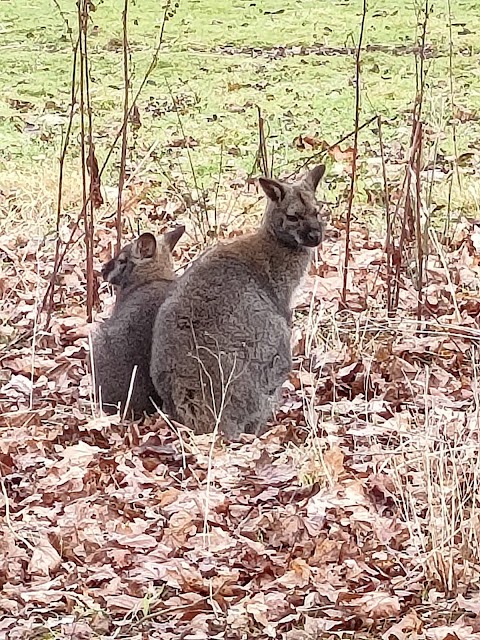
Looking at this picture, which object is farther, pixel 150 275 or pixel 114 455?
pixel 150 275

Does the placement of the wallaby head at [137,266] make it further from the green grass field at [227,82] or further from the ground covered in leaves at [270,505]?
the green grass field at [227,82]

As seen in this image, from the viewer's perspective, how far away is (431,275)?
305 inches

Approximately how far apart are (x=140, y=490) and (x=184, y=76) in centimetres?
913

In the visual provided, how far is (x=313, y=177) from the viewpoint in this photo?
260 inches

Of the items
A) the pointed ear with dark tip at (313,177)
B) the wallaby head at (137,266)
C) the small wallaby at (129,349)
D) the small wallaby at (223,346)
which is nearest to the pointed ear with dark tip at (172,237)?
the wallaby head at (137,266)

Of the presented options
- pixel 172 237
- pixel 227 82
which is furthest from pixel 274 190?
pixel 227 82

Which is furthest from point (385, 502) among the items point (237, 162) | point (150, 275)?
point (237, 162)

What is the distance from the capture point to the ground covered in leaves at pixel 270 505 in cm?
414

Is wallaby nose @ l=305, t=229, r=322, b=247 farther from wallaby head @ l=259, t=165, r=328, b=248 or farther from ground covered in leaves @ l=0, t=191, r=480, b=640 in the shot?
ground covered in leaves @ l=0, t=191, r=480, b=640

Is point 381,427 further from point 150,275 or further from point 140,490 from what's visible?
point 150,275

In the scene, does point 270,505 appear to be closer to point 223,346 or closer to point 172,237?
point 223,346

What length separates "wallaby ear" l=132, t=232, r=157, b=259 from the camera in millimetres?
6445

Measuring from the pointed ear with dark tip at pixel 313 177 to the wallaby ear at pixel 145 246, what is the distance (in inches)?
34.2

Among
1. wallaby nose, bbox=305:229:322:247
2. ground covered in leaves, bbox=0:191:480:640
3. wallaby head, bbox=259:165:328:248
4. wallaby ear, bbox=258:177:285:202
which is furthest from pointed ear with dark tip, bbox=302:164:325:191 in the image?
ground covered in leaves, bbox=0:191:480:640
